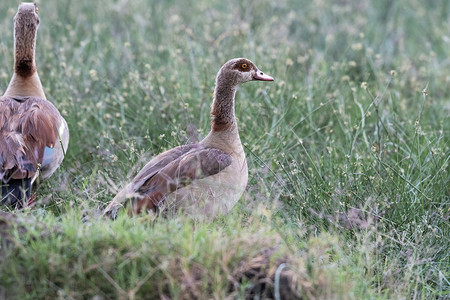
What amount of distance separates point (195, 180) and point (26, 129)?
145cm

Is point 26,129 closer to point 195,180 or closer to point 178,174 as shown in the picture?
point 178,174

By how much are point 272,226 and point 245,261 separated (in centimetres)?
46

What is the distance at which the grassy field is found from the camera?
12.7ft

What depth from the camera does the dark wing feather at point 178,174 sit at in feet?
16.3

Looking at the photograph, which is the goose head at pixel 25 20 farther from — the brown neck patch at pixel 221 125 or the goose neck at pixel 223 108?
the brown neck patch at pixel 221 125

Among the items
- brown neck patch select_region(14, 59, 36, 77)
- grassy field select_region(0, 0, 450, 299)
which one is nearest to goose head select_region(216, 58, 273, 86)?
grassy field select_region(0, 0, 450, 299)

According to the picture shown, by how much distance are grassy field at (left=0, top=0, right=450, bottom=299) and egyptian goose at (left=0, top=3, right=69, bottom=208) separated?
0.79 feet

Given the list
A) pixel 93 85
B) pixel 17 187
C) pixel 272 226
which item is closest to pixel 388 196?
pixel 272 226

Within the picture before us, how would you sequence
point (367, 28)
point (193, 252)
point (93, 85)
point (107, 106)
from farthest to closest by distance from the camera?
point (367, 28) → point (93, 85) → point (107, 106) → point (193, 252)

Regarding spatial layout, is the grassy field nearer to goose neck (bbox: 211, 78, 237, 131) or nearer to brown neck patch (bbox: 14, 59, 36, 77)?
goose neck (bbox: 211, 78, 237, 131)

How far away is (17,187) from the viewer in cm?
524

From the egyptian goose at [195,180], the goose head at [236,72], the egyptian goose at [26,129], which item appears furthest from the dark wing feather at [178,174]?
the egyptian goose at [26,129]

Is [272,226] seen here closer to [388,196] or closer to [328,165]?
[388,196]

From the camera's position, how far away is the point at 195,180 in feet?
16.4
